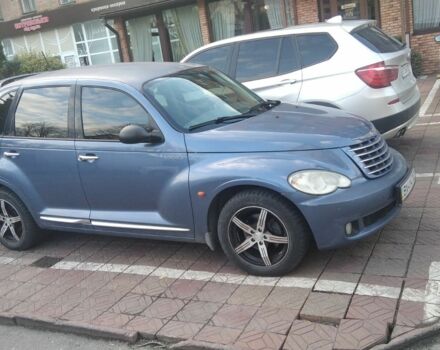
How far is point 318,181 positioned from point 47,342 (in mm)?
2248

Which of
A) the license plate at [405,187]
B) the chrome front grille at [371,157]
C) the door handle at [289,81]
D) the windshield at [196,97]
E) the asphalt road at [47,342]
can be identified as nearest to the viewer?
the asphalt road at [47,342]

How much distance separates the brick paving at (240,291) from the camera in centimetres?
343

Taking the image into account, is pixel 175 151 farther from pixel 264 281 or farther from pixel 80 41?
pixel 80 41

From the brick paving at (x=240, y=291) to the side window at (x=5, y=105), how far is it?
136 centimetres

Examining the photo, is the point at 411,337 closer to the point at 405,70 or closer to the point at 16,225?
the point at 16,225

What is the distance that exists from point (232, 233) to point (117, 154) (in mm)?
1211

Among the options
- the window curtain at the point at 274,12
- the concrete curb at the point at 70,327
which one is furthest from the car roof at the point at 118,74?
the window curtain at the point at 274,12

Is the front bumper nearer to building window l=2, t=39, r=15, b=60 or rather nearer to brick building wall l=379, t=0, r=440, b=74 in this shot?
brick building wall l=379, t=0, r=440, b=74

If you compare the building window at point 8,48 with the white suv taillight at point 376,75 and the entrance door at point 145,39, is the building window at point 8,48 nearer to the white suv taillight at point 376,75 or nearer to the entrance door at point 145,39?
the entrance door at point 145,39

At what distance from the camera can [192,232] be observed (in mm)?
4398

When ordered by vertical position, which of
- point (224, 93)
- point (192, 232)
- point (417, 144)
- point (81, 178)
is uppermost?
point (224, 93)

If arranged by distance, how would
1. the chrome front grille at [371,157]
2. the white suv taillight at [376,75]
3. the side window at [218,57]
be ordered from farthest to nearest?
the side window at [218,57] < the white suv taillight at [376,75] < the chrome front grille at [371,157]

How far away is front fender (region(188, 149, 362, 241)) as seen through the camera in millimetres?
3873

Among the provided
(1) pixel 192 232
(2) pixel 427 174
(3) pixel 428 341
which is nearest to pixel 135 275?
(1) pixel 192 232
